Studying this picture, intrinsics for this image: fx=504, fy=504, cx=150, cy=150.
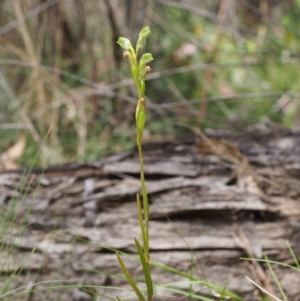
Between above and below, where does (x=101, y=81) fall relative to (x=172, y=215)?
above

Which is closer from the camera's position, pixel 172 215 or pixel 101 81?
pixel 172 215

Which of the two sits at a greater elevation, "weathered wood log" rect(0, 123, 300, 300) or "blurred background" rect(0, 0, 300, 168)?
"blurred background" rect(0, 0, 300, 168)

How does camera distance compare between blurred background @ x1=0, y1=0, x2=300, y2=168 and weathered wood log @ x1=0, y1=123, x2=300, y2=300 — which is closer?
weathered wood log @ x1=0, y1=123, x2=300, y2=300

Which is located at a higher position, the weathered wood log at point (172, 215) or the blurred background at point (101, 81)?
the blurred background at point (101, 81)

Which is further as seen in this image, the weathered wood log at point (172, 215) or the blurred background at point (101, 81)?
the blurred background at point (101, 81)
